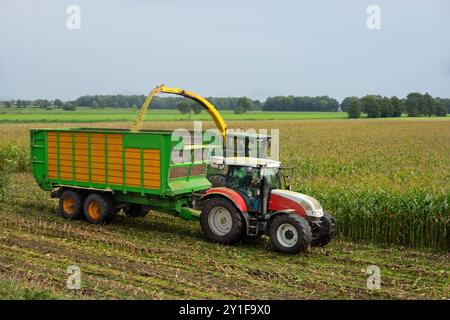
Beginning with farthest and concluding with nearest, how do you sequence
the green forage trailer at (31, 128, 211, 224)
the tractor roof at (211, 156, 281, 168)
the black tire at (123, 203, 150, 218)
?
the black tire at (123, 203, 150, 218), the green forage trailer at (31, 128, 211, 224), the tractor roof at (211, 156, 281, 168)

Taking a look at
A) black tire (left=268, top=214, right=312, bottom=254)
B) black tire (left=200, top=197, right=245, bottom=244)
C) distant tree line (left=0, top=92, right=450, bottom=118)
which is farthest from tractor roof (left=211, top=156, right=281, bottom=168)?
distant tree line (left=0, top=92, right=450, bottom=118)

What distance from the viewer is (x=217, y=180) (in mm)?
13508

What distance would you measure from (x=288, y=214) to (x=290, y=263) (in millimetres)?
989

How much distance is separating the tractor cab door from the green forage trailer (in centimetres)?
134

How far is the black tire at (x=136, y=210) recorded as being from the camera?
13766 millimetres

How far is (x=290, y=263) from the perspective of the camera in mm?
10016

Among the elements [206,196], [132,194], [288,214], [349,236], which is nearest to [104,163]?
[132,194]

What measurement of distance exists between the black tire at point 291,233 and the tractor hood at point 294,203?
0.27 m

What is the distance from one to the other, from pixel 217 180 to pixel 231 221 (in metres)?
2.53

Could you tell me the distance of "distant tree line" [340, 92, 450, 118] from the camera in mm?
97250

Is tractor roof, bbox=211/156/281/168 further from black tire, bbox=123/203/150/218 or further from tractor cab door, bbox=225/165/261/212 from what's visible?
black tire, bbox=123/203/150/218

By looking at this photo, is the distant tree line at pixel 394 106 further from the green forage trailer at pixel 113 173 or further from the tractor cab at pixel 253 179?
the tractor cab at pixel 253 179

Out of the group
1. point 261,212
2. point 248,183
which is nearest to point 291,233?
point 261,212
